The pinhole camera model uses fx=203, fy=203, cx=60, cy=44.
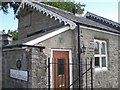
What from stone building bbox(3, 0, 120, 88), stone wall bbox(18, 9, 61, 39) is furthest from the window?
stone wall bbox(18, 9, 61, 39)

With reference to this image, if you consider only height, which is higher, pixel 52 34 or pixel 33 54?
pixel 52 34

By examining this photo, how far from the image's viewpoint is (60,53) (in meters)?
9.84

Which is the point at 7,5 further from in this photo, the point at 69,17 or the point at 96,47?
the point at 96,47

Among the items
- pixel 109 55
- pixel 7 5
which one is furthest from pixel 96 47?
pixel 7 5

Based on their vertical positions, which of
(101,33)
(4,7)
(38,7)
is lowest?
(101,33)

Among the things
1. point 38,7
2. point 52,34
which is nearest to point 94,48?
point 52,34

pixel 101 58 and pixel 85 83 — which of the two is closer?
pixel 85 83

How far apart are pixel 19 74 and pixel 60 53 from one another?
228 centimetres

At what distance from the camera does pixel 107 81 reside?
12.3 metres

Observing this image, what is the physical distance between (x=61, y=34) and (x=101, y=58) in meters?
3.67

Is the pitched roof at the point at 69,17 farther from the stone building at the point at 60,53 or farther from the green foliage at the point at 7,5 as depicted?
the green foliage at the point at 7,5

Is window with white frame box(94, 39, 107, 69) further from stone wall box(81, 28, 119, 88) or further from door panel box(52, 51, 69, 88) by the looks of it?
door panel box(52, 51, 69, 88)

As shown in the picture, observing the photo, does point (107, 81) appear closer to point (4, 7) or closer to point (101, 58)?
point (101, 58)

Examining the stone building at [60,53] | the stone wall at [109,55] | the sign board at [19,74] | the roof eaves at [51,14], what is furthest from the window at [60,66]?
the sign board at [19,74]
